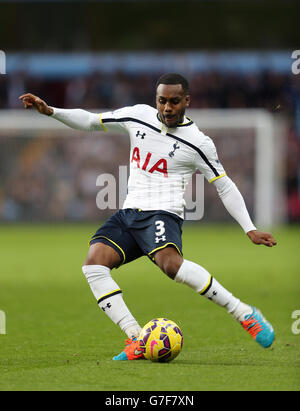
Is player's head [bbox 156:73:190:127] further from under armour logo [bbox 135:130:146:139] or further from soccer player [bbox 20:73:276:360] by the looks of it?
under armour logo [bbox 135:130:146:139]

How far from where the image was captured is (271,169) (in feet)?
73.9

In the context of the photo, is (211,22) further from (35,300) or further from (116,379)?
(116,379)

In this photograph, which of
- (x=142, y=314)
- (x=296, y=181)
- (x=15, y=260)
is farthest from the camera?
(x=296, y=181)

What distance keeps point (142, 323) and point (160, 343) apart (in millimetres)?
2076

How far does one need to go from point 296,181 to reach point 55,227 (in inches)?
265

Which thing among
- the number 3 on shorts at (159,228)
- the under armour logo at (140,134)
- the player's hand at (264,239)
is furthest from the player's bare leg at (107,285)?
the player's hand at (264,239)

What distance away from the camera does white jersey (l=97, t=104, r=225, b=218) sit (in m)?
6.88

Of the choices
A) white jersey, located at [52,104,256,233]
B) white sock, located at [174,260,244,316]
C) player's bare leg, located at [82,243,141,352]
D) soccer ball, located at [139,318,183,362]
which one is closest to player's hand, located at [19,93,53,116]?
white jersey, located at [52,104,256,233]

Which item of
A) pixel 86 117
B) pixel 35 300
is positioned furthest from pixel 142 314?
pixel 86 117

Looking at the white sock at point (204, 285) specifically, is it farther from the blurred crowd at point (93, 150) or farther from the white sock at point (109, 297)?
the blurred crowd at point (93, 150)

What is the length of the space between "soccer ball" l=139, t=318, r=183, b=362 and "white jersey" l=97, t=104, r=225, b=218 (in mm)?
987

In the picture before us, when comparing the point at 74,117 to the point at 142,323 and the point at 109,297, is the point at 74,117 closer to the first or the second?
the point at 109,297

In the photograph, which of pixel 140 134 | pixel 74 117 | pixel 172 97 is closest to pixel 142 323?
pixel 140 134
